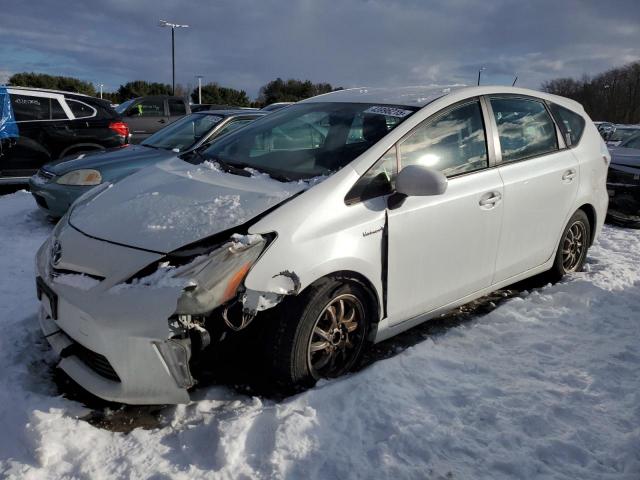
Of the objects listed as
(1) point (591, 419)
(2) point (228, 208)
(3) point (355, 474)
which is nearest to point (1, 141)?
(2) point (228, 208)

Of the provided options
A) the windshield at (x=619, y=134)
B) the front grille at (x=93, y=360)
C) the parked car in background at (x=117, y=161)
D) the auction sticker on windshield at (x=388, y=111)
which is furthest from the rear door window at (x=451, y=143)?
the windshield at (x=619, y=134)

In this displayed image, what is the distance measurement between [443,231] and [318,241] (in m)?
0.91

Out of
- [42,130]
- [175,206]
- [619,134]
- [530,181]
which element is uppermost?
[619,134]

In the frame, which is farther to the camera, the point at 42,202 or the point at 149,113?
the point at 149,113

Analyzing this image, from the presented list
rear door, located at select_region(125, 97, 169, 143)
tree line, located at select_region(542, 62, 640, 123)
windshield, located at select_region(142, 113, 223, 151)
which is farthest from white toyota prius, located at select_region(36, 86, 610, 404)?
tree line, located at select_region(542, 62, 640, 123)

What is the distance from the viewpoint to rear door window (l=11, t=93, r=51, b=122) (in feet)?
27.0

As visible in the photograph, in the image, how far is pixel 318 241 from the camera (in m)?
2.62

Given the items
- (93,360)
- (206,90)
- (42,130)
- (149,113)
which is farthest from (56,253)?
(206,90)

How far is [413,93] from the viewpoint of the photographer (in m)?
3.64

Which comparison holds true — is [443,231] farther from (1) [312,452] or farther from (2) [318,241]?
(1) [312,452]

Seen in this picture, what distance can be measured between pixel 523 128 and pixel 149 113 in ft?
41.3

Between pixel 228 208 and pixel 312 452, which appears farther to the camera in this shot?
pixel 228 208

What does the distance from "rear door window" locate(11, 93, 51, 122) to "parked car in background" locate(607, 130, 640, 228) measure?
8459 mm

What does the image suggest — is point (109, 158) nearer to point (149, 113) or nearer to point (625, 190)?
point (625, 190)
